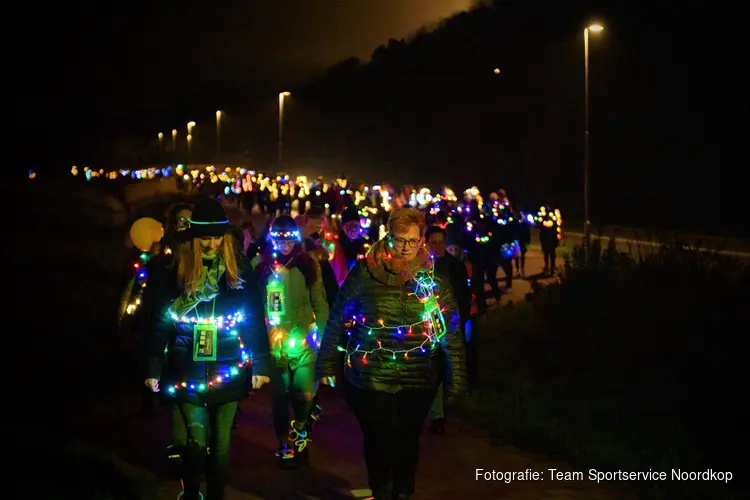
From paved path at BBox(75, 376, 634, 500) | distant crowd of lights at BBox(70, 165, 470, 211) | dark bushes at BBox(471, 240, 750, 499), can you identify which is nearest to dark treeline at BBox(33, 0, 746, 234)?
distant crowd of lights at BBox(70, 165, 470, 211)

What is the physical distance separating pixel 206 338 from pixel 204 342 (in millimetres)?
24

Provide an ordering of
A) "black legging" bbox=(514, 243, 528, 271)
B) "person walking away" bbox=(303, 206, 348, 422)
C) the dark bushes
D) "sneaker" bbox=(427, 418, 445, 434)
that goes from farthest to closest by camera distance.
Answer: "black legging" bbox=(514, 243, 528, 271) < "sneaker" bbox=(427, 418, 445, 434) < the dark bushes < "person walking away" bbox=(303, 206, 348, 422)

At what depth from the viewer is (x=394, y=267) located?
17.7 ft

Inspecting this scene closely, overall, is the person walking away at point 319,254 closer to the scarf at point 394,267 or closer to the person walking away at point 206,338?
the scarf at point 394,267

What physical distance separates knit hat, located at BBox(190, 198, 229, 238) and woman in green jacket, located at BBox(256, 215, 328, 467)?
1.64m

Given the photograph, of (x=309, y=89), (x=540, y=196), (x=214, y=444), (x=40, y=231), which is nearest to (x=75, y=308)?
(x=214, y=444)

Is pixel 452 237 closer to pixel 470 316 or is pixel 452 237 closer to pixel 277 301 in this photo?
pixel 470 316

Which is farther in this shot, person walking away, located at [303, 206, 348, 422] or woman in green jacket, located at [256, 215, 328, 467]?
person walking away, located at [303, 206, 348, 422]

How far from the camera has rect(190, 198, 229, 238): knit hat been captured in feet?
17.3

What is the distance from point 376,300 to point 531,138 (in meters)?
64.0

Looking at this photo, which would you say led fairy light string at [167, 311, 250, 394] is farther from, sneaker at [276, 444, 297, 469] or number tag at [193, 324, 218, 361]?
sneaker at [276, 444, 297, 469]

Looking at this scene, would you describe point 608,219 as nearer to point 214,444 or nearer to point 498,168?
point 498,168

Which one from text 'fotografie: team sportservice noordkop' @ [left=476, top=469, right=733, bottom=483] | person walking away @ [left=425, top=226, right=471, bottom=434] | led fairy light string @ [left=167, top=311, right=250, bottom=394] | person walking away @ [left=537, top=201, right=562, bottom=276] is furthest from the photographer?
person walking away @ [left=537, top=201, right=562, bottom=276]

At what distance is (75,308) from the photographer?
59.0 ft
